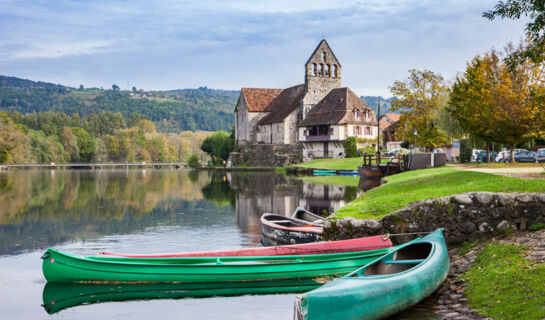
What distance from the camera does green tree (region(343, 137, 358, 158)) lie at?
72188 millimetres

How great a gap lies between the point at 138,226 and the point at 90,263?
37.8 feet

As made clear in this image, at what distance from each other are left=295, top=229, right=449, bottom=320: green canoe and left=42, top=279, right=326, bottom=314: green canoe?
275cm

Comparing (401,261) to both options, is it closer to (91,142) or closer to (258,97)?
(258,97)

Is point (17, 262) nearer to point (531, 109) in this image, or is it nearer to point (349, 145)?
point (531, 109)

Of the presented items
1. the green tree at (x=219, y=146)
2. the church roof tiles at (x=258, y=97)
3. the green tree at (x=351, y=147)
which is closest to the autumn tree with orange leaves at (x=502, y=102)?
the green tree at (x=351, y=147)

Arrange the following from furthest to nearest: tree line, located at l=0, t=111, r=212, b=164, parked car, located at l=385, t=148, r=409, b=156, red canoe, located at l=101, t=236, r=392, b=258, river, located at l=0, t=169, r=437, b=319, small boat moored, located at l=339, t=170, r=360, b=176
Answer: tree line, located at l=0, t=111, r=212, b=164 < small boat moored, located at l=339, t=170, r=360, b=176 < parked car, located at l=385, t=148, r=409, b=156 < red canoe, located at l=101, t=236, r=392, b=258 < river, located at l=0, t=169, r=437, b=319

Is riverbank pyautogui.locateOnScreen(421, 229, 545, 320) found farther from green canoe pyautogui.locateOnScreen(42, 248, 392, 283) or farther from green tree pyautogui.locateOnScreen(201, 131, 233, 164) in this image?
green tree pyautogui.locateOnScreen(201, 131, 233, 164)

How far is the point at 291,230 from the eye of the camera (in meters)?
16.3

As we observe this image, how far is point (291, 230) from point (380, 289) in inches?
311

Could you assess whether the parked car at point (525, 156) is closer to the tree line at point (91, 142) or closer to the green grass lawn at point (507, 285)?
the green grass lawn at point (507, 285)

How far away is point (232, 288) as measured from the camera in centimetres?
1239

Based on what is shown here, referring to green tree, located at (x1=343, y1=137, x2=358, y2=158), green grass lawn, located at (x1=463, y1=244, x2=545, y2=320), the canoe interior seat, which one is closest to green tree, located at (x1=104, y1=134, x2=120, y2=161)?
green tree, located at (x1=343, y1=137, x2=358, y2=158)

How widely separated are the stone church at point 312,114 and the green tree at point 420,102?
1690 centimetres

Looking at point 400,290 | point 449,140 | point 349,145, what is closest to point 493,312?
point 400,290
